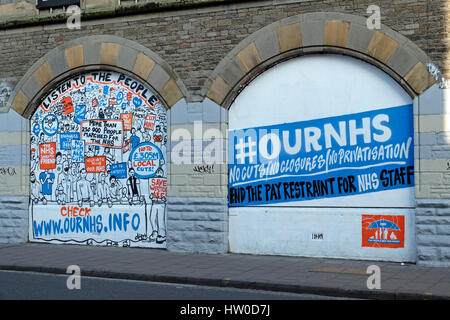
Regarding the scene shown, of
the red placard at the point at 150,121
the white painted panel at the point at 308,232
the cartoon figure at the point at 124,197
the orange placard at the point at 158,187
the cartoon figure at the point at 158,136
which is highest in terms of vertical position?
the red placard at the point at 150,121

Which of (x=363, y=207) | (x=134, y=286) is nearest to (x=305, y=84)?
(x=363, y=207)

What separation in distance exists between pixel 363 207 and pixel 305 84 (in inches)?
105

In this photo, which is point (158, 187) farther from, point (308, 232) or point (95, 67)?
point (308, 232)

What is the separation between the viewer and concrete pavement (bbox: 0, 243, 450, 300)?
9352 mm

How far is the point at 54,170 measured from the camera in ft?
49.6

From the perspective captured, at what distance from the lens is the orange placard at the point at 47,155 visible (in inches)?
596

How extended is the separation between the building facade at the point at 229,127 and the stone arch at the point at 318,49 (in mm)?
27

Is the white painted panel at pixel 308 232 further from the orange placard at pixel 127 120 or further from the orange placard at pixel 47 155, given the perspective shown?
the orange placard at pixel 47 155

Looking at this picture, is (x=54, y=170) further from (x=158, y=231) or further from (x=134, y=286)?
(x=134, y=286)

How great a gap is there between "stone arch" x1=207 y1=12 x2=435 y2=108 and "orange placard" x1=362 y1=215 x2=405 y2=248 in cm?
239

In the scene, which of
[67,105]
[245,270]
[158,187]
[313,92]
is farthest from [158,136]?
[245,270]

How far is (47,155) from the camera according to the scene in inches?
599

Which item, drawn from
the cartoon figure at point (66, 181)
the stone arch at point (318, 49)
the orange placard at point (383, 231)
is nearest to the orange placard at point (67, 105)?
the cartoon figure at point (66, 181)

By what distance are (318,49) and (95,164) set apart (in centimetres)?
566
